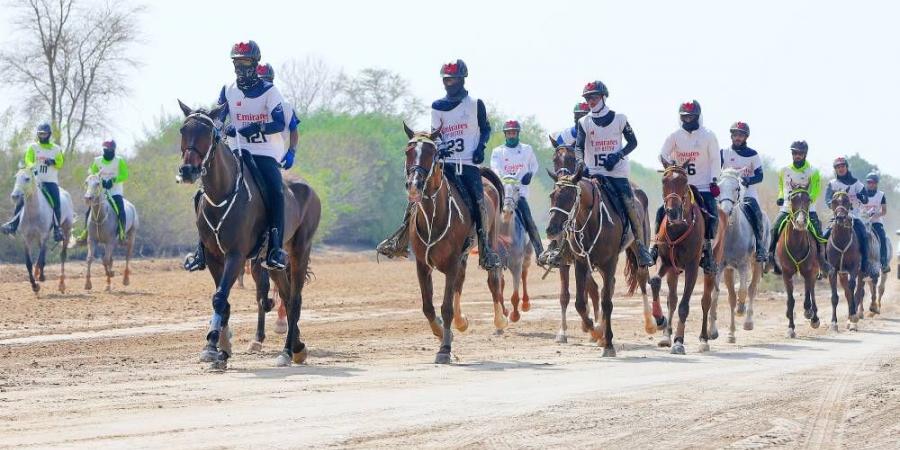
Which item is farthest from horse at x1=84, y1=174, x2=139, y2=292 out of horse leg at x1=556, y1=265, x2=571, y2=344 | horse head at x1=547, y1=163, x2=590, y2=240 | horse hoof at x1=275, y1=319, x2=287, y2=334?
horse head at x1=547, y1=163, x2=590, y2=240

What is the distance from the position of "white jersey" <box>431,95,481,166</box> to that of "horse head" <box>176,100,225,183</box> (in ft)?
10.4

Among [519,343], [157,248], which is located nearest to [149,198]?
[157,248]

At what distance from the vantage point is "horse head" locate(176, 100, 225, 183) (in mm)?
13578

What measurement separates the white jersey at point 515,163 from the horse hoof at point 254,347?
21.1 feet

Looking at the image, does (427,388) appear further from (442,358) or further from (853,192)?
(853,192)

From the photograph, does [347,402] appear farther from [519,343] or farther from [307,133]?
[307,133]

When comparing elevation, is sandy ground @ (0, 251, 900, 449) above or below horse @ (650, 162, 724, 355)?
below

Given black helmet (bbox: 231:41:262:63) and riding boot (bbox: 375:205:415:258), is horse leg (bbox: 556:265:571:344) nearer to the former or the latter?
riding boot (bbox: 375:205:415:258)

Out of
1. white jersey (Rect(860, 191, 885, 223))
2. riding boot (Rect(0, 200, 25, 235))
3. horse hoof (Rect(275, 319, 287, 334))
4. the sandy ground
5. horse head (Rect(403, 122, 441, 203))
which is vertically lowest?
the sandy ground

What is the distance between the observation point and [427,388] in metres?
12.4

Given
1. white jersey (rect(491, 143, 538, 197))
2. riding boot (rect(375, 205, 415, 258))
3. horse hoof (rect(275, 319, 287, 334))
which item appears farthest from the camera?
white jersey (rect(491, 143, 538, 197))

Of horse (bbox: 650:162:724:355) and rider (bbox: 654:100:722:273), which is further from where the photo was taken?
rider (bbox: 654:100:722:273)

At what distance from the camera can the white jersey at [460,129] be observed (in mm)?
16359

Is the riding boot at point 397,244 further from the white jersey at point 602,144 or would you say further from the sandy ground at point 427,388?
the white jersey at point 602,144
